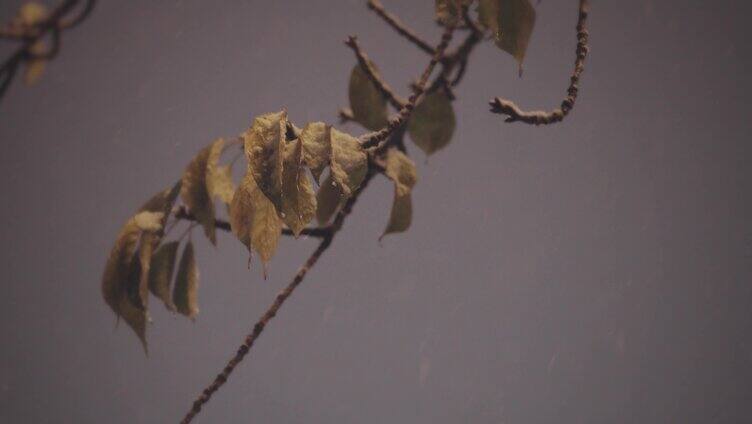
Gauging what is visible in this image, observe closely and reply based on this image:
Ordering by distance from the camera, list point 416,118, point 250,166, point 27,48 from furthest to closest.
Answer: point 416,118 → point 250,166 → point 27,48

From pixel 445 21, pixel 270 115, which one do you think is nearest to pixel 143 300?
pixel 270 115

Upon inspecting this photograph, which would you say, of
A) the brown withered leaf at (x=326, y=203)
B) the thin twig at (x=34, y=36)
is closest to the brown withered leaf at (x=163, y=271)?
the brown withered leaf at (x=326, y=203)

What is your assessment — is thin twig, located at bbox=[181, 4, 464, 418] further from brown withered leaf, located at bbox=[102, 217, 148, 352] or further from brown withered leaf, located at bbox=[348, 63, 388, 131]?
brown withered leaf, located at bbox=[348, 63, 388, 131]

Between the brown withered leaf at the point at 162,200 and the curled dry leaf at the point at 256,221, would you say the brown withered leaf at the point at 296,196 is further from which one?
the brown withered leaf at the point at 162,200

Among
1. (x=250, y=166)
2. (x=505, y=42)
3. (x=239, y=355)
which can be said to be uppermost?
(x=505, y=42)

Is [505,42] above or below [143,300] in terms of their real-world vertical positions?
above

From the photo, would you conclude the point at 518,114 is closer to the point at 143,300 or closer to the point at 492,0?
the point at 492,0

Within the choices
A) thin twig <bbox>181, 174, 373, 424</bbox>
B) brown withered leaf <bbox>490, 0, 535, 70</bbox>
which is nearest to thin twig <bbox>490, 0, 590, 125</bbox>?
brown withered leaf <bbox>490, 0, 535, 70</bbox>
